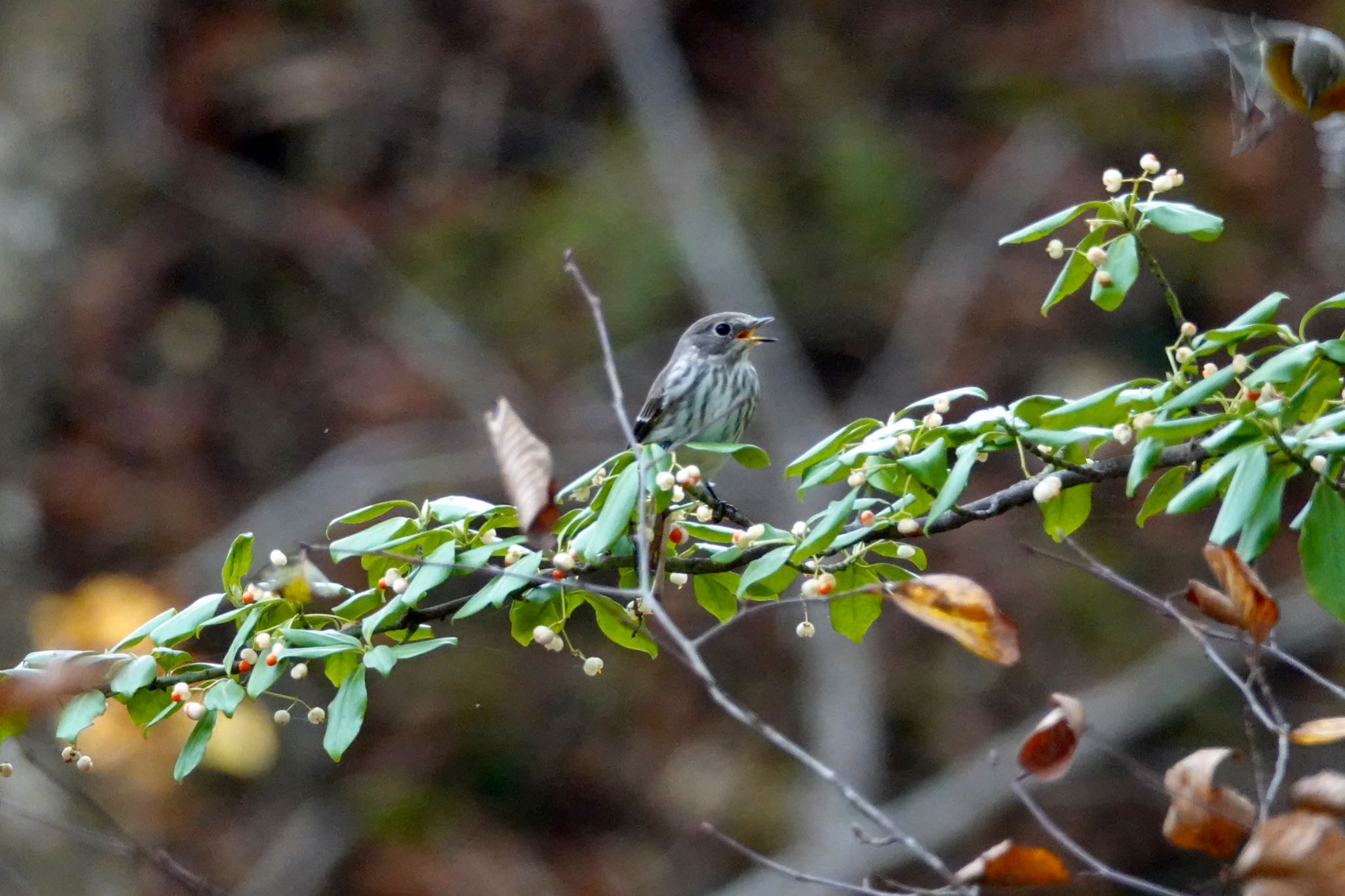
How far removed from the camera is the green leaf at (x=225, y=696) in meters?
2.16

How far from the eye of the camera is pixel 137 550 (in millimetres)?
8992

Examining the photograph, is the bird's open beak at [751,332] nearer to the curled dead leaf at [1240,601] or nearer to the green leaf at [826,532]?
the green leaf at [826,532]

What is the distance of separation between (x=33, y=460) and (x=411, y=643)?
262 inches

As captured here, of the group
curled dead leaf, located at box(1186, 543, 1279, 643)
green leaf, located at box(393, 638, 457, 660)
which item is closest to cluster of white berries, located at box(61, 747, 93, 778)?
green leaf, located at box(393, 638, 457, 660)

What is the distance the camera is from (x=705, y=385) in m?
4.21

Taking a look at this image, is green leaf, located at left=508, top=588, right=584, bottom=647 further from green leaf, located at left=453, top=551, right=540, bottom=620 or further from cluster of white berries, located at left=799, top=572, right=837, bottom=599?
cluster of white berries, located at left=799, top=572, right=837, bottom=599

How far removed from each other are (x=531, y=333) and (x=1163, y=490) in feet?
23.3

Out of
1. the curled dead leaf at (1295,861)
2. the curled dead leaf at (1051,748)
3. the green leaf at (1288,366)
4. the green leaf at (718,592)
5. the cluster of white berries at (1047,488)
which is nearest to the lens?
the curled dead leaf at (1295,861)

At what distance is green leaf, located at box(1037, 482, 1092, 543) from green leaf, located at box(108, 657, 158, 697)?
4.63ft

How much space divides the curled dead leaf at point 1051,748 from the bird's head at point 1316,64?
3.58 feet

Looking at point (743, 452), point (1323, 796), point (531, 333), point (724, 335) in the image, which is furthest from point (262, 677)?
point (531, 333)

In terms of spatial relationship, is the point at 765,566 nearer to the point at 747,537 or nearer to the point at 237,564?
the point at 747,537

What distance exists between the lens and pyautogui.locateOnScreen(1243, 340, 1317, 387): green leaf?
1.79m

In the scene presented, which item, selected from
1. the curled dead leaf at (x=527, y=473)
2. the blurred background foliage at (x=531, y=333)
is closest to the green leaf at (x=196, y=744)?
the curled dead leaf at (x=527, y=473)
